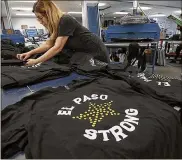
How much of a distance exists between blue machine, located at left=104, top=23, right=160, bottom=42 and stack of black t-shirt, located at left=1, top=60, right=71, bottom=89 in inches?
85.0

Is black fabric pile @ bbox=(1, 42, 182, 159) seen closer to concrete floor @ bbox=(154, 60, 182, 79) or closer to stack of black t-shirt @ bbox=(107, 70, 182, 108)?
stack of black t-shirt @ bbox=(107, 70, 182, 108)

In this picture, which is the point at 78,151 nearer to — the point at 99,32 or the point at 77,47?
the point at 77,47

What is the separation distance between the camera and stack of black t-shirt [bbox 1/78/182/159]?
18.2 inches

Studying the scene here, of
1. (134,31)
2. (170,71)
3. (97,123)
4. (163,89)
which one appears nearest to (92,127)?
(97,123)

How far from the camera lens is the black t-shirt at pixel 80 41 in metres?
1.44

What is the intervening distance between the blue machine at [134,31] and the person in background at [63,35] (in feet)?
5.64

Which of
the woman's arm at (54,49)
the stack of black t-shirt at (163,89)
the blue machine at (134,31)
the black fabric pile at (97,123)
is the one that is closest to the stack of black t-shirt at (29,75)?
the woman's arm at (54,49)

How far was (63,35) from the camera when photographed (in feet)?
4.67

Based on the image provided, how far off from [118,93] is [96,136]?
0.34 meters

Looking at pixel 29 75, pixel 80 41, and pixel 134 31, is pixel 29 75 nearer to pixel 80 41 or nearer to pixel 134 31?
pixel 80 41

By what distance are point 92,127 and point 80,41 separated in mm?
1083

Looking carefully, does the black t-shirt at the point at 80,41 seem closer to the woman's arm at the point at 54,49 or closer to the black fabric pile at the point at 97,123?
the woman's arm at the point at 54,49

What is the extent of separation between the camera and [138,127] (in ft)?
1.77

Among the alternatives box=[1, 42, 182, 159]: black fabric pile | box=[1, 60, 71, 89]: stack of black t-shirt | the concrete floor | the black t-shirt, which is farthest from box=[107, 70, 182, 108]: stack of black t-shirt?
the concrete floor
